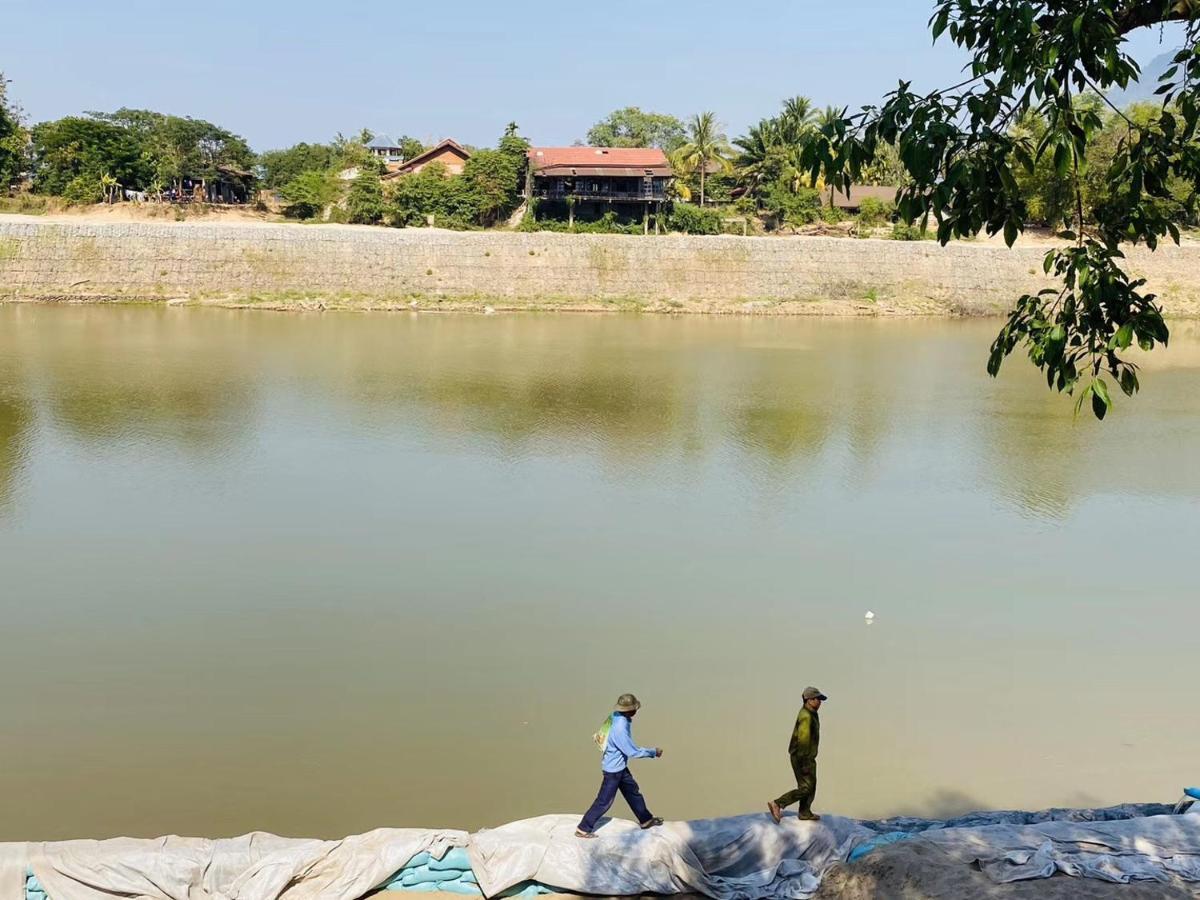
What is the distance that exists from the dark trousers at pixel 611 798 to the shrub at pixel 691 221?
35.6 meters

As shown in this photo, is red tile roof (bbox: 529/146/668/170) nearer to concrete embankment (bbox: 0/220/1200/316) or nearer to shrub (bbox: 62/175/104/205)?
concrete embankment (bbox: 0/220/1200/316)

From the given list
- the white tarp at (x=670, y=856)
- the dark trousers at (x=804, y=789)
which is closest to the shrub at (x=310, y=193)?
the white tarp at (x=670, y=856)

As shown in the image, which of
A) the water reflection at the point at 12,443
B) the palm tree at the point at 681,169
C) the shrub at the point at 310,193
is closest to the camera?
the water reflection at the point at 12,443

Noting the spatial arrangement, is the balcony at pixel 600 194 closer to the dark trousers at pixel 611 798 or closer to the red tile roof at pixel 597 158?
the red tile roof at pixel 597 158

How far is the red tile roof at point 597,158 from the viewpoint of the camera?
4091 cm

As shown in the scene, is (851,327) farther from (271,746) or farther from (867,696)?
(271,746)

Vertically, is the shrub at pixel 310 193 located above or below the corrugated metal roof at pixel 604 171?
below

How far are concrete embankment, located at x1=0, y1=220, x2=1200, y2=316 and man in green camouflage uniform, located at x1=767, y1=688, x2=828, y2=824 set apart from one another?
2798 centimetres

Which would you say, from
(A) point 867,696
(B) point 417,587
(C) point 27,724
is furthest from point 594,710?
(C) point 27,724

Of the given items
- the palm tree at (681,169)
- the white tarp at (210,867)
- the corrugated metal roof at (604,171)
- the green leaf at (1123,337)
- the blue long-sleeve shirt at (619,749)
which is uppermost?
the palm tree at (681,169)

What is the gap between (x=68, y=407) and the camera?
1730cm

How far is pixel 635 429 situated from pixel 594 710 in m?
9.54

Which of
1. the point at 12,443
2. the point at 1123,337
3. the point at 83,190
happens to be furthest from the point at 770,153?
the point at 1123,337

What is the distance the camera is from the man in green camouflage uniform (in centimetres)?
557
